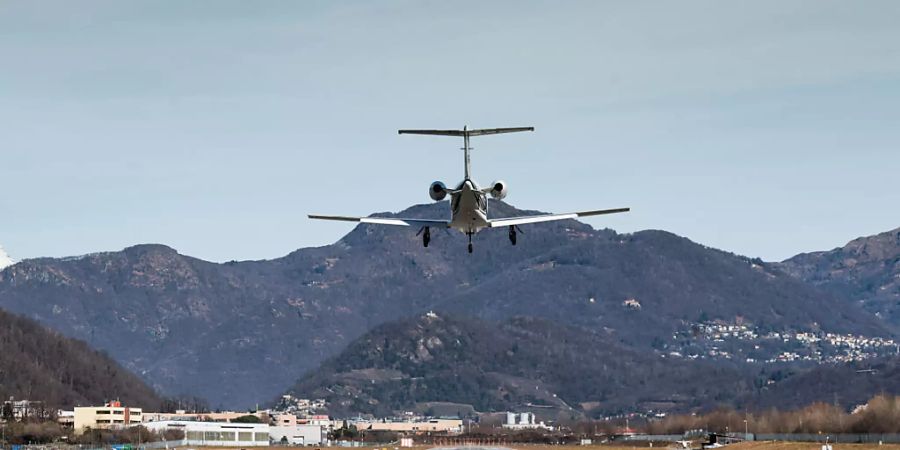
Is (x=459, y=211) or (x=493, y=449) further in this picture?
(x=493, y=449)

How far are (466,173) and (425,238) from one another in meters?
10.7

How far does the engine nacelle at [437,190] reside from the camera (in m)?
153

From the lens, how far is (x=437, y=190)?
A: 503 feet

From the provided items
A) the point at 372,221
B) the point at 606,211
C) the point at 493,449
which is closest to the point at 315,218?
the point at 372,221

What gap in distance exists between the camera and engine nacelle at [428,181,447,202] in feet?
502

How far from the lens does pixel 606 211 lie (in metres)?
160

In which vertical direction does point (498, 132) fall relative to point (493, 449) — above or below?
above

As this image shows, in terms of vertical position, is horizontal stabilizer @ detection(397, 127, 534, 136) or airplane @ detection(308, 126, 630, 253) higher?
horizontal stabilizer @ detection(397, 127, 534, 136)

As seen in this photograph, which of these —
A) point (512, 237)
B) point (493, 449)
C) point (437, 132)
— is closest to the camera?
point (437, 132)

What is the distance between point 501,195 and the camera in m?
157

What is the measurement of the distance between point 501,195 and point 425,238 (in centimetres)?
1515

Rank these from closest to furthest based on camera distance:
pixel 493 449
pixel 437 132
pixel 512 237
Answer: pixel 437 132
pixel 512 237
pixel 493 449

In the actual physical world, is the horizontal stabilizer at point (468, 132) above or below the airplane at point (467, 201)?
above

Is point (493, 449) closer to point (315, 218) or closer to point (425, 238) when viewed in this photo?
point (425, 238)
